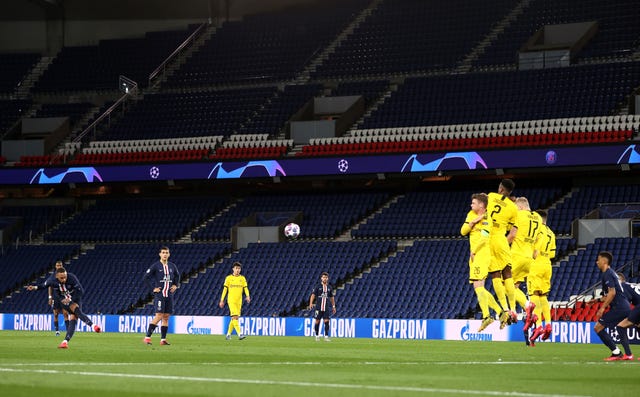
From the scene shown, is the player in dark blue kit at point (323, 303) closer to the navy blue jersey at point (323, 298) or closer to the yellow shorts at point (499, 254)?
the navy blue jersey at point (323, 298)

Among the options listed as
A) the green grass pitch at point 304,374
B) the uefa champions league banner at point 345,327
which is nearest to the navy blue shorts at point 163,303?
the green grass pitch at point 304,374

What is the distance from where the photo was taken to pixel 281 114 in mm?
51625

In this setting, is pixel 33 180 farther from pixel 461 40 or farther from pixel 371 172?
pixel 461 40

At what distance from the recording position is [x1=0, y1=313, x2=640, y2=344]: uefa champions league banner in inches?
1286

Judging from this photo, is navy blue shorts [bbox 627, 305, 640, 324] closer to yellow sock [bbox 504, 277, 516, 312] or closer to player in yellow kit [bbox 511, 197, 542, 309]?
yellow sock [bbox 504, 277, 516, 312]

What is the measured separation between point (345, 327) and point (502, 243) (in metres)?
17.5

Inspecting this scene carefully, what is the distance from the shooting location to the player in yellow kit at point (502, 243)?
68.1 feet

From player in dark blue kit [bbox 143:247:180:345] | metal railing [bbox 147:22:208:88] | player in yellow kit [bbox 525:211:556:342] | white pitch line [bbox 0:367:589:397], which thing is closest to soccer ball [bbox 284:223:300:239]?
metal railing [bbox 147:22:208:88]

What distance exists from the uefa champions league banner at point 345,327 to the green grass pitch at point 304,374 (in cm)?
1065

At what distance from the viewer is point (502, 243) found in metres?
21.2

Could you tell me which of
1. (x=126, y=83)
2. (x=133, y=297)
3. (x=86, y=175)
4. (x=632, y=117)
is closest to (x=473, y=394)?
(x=632, y=117)

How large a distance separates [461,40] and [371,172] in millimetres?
10561

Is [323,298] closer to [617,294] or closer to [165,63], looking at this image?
[617,294]

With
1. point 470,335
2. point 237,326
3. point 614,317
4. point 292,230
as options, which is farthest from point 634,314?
point 292,230
